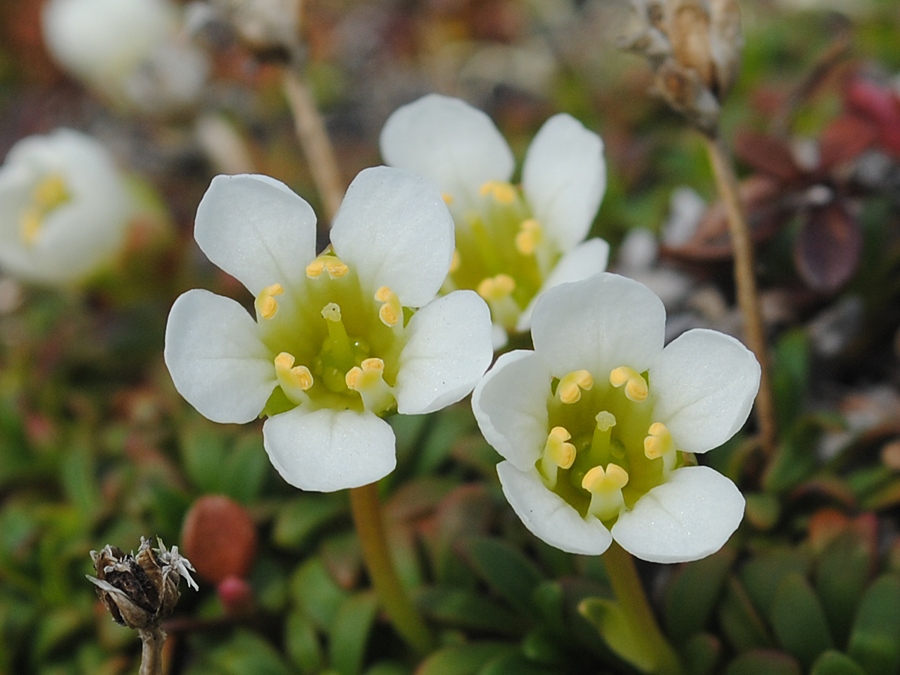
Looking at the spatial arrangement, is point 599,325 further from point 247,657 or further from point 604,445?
point 247,657

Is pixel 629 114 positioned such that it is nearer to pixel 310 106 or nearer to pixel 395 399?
pixel 310 106

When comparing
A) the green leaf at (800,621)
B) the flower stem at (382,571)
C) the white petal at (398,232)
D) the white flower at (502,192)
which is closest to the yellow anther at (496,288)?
the white flower at (502,192)

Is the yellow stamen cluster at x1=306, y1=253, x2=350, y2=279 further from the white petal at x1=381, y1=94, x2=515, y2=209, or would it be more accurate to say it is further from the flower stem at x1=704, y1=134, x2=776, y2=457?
the flower stem at x1=704, y1=134, x2=776, y2=457

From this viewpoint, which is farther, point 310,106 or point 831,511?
point 310,106

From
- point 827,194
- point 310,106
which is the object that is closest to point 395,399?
point 310,106

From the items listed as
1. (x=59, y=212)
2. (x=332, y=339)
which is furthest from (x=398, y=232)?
(x=59, y=212)
